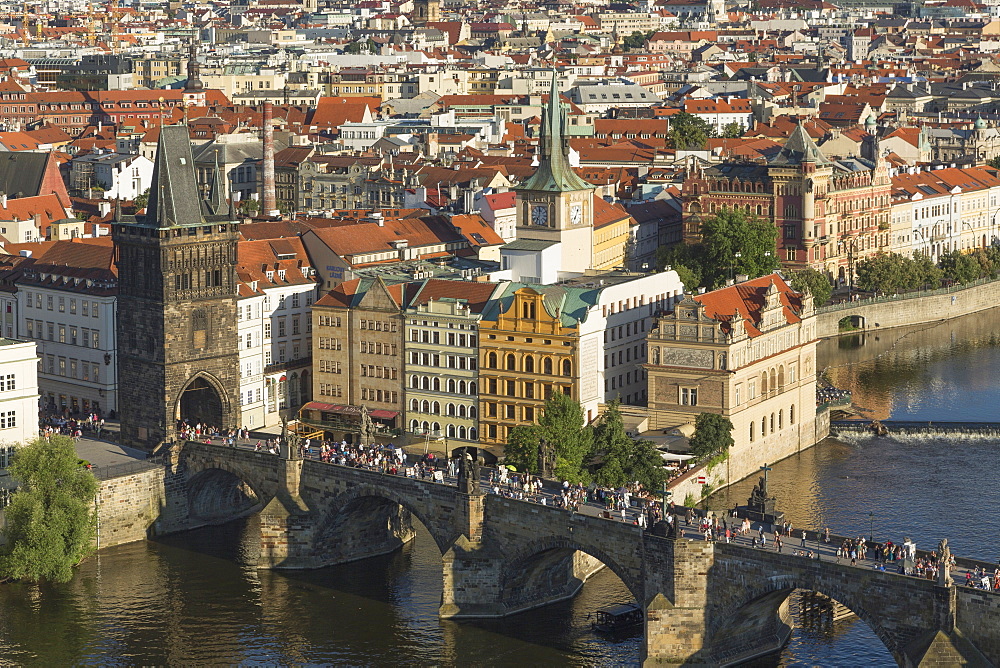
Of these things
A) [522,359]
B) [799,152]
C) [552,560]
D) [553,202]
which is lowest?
[552,560]

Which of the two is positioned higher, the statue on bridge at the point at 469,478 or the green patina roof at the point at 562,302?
the green patina roof at the point at 562,302

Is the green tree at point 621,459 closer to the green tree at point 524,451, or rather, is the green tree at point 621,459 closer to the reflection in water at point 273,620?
the green tree at point 524,451

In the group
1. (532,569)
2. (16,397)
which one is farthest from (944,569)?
(16,397)

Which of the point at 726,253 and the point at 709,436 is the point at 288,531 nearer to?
the point at 709,436

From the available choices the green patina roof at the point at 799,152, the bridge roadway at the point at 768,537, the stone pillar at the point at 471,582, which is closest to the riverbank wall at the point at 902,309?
the green patina roof at the point at 799,152

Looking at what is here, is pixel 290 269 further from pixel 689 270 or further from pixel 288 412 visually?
pixel 689 270

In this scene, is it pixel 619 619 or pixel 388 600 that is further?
pixel 388 600

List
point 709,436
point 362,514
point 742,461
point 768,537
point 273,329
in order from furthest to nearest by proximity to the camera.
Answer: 1. point 273,329
2. point 742,461
3. point 709,436
4. point 362,514
5. point 768,537
